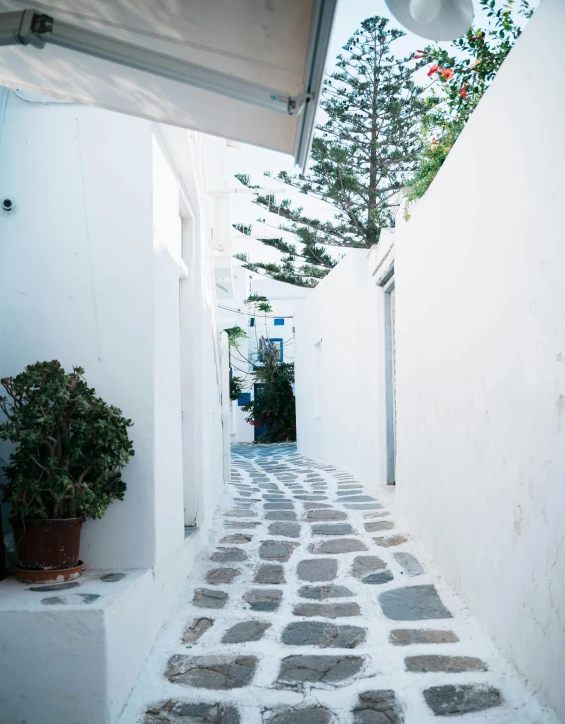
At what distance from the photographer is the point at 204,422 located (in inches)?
212

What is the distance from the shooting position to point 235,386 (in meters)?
17.9

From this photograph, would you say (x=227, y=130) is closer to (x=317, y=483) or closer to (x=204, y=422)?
(x=204, y=422)

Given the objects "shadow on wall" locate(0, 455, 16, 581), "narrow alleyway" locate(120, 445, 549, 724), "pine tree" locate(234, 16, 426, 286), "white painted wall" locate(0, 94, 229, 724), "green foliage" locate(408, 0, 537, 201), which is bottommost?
"narrow alleyway" locate(120, 445, 549, 724)

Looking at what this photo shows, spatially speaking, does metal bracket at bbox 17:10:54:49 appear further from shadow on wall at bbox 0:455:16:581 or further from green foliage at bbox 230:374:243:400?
green foliage at bbox 230:374:243:400

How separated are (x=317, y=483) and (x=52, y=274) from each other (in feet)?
16.6

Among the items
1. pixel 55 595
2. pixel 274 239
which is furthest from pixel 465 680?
pixel 274 239

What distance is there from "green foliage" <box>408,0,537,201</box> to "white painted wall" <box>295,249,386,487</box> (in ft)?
9.15

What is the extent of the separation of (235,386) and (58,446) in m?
15.1

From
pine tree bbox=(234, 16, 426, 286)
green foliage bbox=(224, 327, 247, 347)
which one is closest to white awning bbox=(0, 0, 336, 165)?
pine tree bbox=(234, 16, 426, 286)

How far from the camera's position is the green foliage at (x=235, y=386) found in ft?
58.0

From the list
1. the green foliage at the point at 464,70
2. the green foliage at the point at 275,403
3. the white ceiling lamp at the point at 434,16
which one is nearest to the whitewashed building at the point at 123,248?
the white ceiling lamp at the point at 434,16

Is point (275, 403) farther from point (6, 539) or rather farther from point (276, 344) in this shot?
point (6, 539)

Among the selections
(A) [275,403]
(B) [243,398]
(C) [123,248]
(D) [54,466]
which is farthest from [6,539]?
(B) [243,398]

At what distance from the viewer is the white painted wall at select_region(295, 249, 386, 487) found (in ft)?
23.9
